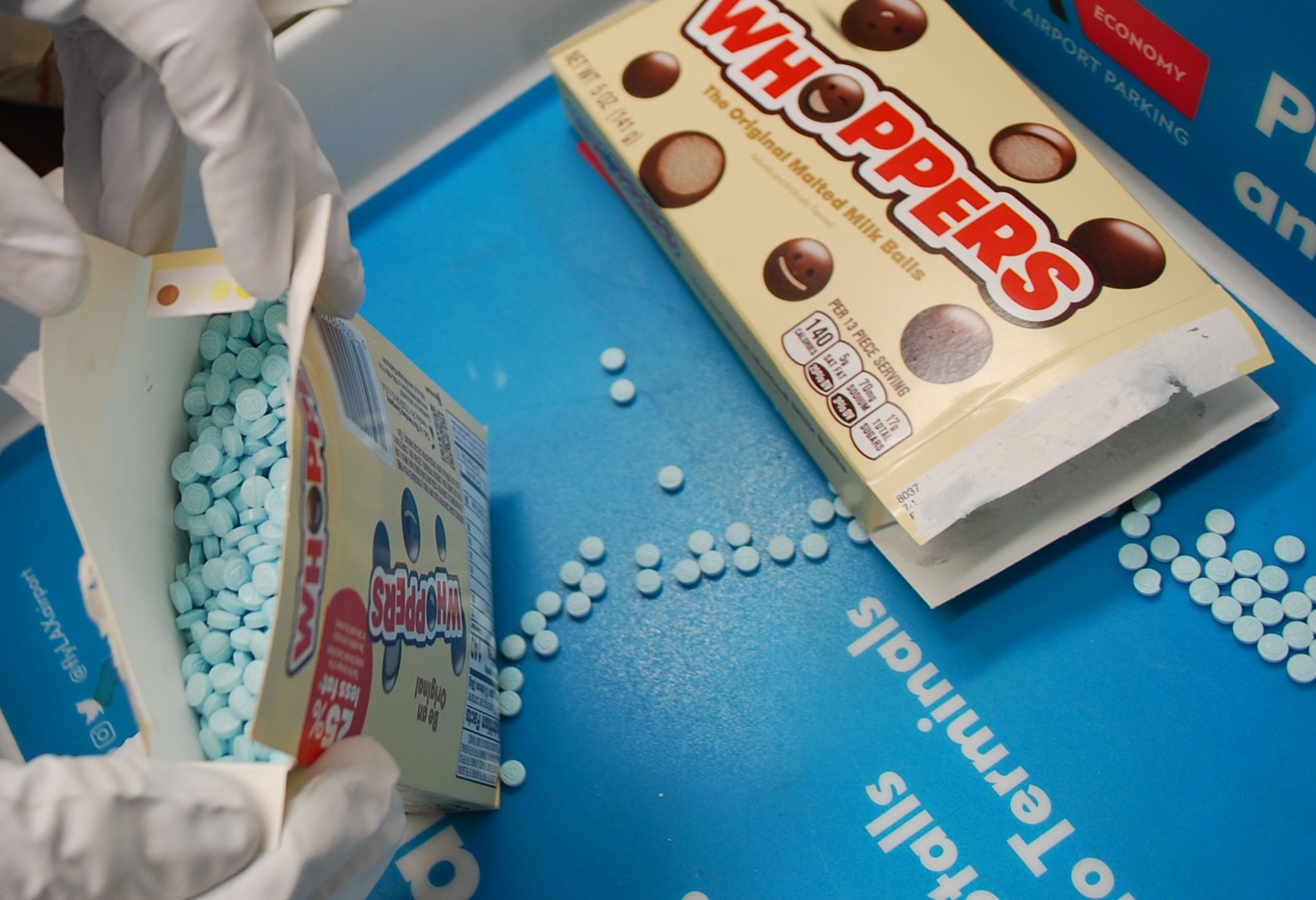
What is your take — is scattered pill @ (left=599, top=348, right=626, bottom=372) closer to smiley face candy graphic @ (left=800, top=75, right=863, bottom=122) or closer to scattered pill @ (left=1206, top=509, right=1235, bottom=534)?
smiley face candy graphic @ (left=800, top=75, right=863, bottom=122)

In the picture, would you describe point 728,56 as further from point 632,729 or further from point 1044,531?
point 632,729

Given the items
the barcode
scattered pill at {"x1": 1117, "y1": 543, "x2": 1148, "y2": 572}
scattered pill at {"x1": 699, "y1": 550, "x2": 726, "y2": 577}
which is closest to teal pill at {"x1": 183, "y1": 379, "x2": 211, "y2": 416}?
the barcode

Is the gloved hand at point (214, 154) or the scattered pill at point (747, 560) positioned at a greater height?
the gloved hand at point (214, 154)

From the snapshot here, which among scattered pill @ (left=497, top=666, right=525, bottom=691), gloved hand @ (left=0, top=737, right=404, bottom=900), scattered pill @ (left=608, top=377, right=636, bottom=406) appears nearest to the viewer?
gloved hand @ (left=0, top=737, right=404, bottom=900)

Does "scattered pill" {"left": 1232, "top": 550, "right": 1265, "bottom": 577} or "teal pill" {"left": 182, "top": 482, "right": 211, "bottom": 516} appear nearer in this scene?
"teal pill" {"left": 182, "top": 482, "right": 211, "bottom": 516}

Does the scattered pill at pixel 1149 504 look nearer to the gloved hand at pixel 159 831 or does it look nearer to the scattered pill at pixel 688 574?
the scattered pill at pixel 688 574

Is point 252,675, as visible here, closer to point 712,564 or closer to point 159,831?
point 159,831

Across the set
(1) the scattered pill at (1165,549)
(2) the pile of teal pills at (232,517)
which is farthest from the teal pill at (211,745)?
(1) the scattered pill at (1165,549)

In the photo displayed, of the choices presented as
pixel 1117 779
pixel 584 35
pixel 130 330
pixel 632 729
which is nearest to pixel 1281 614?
pixel 1117 779
